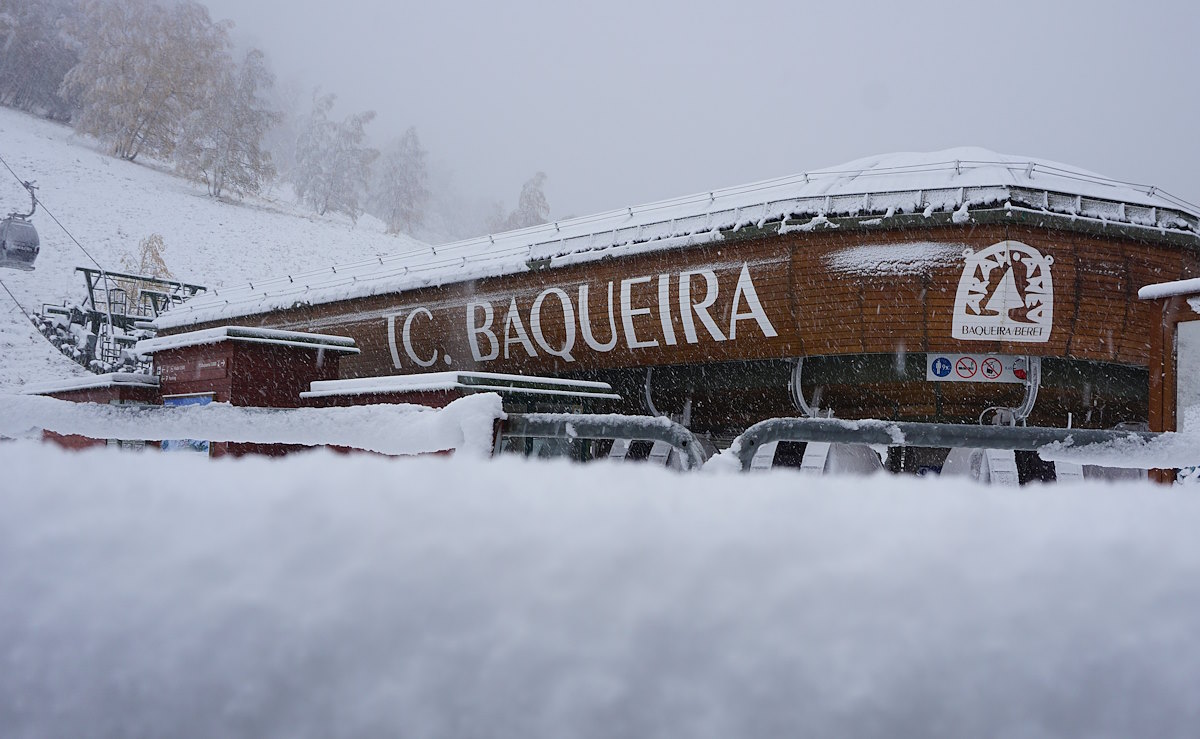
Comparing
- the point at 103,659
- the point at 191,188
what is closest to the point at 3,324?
the point at 191,188

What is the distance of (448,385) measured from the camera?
28.6ft

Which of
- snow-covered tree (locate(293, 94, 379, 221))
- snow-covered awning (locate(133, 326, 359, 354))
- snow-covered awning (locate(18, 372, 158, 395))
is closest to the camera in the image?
snow-covered awning (locate(133, 326, 359, 354))

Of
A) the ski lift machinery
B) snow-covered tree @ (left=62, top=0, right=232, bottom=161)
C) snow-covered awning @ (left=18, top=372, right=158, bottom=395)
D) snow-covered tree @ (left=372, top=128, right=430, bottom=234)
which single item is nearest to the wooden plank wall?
snow-covered awning @ (left=18, top=372, right=158, bottom=395)

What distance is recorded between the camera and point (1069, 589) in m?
0.98

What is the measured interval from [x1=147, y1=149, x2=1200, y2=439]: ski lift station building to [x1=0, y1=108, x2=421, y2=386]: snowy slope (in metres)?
20.6

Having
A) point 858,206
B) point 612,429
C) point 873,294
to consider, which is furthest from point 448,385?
point 612,429

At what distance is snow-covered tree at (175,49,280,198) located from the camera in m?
49.2

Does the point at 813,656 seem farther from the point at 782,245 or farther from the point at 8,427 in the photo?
the point at 782,245

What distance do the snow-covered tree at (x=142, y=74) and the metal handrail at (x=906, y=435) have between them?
54.1 metres

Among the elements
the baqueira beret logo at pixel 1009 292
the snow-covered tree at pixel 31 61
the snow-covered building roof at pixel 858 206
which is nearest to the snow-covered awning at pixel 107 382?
the snow-covered building roof at pixel 858 206

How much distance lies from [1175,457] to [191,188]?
5365cm

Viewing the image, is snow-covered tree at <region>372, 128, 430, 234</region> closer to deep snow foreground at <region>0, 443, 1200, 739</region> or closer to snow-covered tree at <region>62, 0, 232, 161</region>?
snow-covered tree at <region>62, 0, 232, 161</region>

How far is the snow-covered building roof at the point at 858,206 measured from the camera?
33.5 ft

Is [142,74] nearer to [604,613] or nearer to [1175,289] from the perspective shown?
[1175,289]
